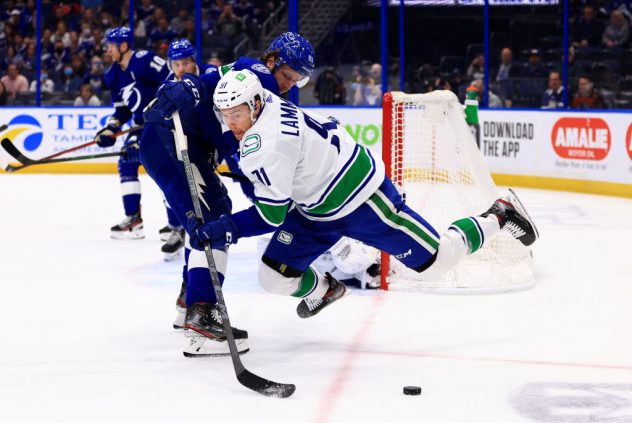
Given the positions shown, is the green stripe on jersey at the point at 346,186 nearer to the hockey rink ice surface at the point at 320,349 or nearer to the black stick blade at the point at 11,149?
the hockey rink ice surface at the point at 320,349

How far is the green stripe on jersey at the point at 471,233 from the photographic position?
3949 mm

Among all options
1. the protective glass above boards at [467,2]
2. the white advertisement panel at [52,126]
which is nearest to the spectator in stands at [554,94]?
the protective glass above boards at [467,2]

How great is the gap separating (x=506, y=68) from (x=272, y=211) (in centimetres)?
823

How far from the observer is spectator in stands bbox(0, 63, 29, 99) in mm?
11562

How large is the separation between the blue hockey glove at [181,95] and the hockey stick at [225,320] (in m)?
0.04

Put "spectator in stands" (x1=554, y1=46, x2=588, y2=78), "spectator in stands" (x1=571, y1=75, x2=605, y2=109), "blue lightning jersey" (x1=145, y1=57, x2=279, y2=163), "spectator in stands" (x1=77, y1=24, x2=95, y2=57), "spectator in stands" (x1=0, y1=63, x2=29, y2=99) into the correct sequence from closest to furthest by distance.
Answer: "blue lightning jersey" (x1=145, y1=57, x2=279, y2=163) → "spectator in stands" (x1=571, y1=75, x2=605, y2=109) → "spectator in stands" (x1=554, y1=46, x2=588, y2=78) → "spectator in stands" (x1=0, y1=63, x2=29, y2=99) → "spectator in stands" (x1=77, y1=24, x2=95, y2=57)

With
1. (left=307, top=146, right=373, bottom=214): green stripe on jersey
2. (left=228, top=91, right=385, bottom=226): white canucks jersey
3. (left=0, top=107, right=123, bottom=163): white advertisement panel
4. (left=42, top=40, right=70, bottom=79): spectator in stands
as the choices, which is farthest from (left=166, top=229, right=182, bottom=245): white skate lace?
(left=42, top=40, right=70, bottom=79): spectator in stands

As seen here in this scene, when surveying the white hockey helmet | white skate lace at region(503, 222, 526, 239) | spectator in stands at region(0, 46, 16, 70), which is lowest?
white skate lace at region(503, 222, 526, 239)

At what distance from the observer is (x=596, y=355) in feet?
12.1

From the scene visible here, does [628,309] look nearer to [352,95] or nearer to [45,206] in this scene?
[45,206]

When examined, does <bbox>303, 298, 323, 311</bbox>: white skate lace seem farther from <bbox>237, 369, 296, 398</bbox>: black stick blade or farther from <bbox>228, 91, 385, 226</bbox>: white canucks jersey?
<bbox>237, 369, 296, 398</bbox>: black stick blade

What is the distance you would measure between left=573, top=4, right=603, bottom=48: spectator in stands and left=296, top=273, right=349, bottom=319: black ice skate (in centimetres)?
752

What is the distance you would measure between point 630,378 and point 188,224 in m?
1.57

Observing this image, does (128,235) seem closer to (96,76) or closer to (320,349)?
(320,349)
